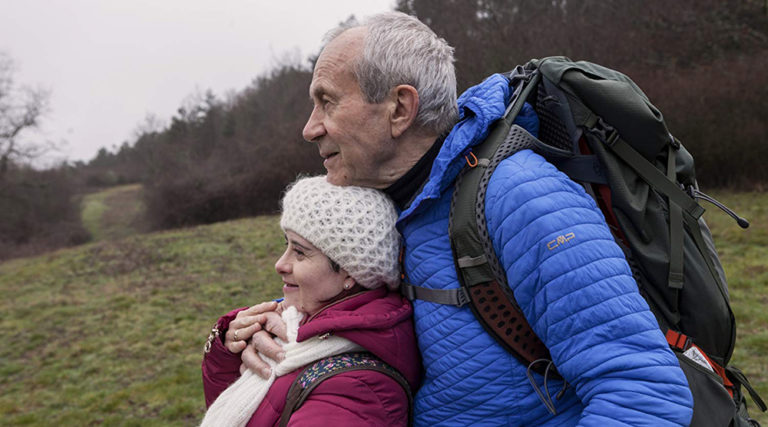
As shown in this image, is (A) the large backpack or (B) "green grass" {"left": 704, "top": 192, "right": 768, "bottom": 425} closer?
(A) the large backpack

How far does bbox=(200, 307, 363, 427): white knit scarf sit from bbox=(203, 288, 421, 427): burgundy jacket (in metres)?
0.02

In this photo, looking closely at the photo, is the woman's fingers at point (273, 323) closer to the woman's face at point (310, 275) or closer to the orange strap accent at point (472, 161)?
the woman's face at point (310, 275)

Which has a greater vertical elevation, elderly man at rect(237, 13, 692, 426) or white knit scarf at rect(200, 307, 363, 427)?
elderly man at rect(237, 13, 692, 426)

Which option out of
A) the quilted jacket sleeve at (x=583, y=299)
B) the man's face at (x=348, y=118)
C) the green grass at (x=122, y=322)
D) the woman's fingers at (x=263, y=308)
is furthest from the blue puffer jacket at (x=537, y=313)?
the green grass at (x=122, y=322)

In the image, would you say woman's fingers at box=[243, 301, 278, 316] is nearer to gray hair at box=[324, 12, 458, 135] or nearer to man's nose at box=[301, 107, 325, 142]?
man's nose at box=[301, 107, 325, 142]

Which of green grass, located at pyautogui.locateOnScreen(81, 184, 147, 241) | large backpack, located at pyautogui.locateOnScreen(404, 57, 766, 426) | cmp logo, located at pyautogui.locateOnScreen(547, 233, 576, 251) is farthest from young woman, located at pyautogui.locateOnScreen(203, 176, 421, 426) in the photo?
green grass, located at pyautogui.locateOnScreen(81, 184, 147, 241)

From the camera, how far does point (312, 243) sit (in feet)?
6.07

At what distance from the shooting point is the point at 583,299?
4.36ft

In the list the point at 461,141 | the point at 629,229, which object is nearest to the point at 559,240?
the point at 629,229

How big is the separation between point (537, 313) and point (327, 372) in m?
0.65

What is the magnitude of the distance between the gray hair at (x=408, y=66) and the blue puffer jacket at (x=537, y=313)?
0.09 meters

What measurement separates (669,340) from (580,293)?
40 centimetres

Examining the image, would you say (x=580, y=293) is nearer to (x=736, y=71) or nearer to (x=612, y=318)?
(x=612, y=318)

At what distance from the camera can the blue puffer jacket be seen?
1.29m
